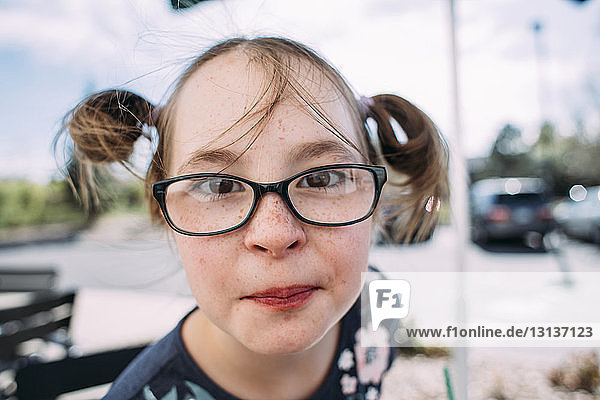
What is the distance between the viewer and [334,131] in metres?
0.57

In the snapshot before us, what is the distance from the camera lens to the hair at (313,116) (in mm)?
574

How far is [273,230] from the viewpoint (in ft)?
1.68

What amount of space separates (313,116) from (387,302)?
0.32 m

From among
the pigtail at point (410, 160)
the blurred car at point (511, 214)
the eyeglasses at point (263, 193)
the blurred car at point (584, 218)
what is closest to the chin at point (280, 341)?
the eyeglasses at point (263, 193)

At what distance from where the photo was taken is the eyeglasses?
0.54 meters

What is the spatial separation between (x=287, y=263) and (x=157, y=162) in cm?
25

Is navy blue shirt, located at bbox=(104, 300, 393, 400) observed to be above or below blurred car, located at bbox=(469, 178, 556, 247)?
above

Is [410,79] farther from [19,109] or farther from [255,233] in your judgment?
[19,109]

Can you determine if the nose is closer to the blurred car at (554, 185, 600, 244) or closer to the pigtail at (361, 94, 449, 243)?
the pigtail at (361, 94, 449, 243)

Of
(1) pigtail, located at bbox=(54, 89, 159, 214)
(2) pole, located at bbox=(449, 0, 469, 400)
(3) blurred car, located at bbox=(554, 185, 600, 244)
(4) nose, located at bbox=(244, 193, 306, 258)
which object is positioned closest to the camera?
(4) nose, located at bbox=(244, 193, 306, 258)

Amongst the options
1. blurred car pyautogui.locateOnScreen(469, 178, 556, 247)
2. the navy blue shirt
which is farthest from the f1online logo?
blurred car pyautogui.locateOnScreen(469, 178, 556, 247)

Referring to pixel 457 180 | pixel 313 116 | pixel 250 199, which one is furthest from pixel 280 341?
pixel 457 180

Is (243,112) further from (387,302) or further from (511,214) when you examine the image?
(511,214)

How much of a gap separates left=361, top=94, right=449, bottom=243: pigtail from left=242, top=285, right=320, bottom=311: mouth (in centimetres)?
23
